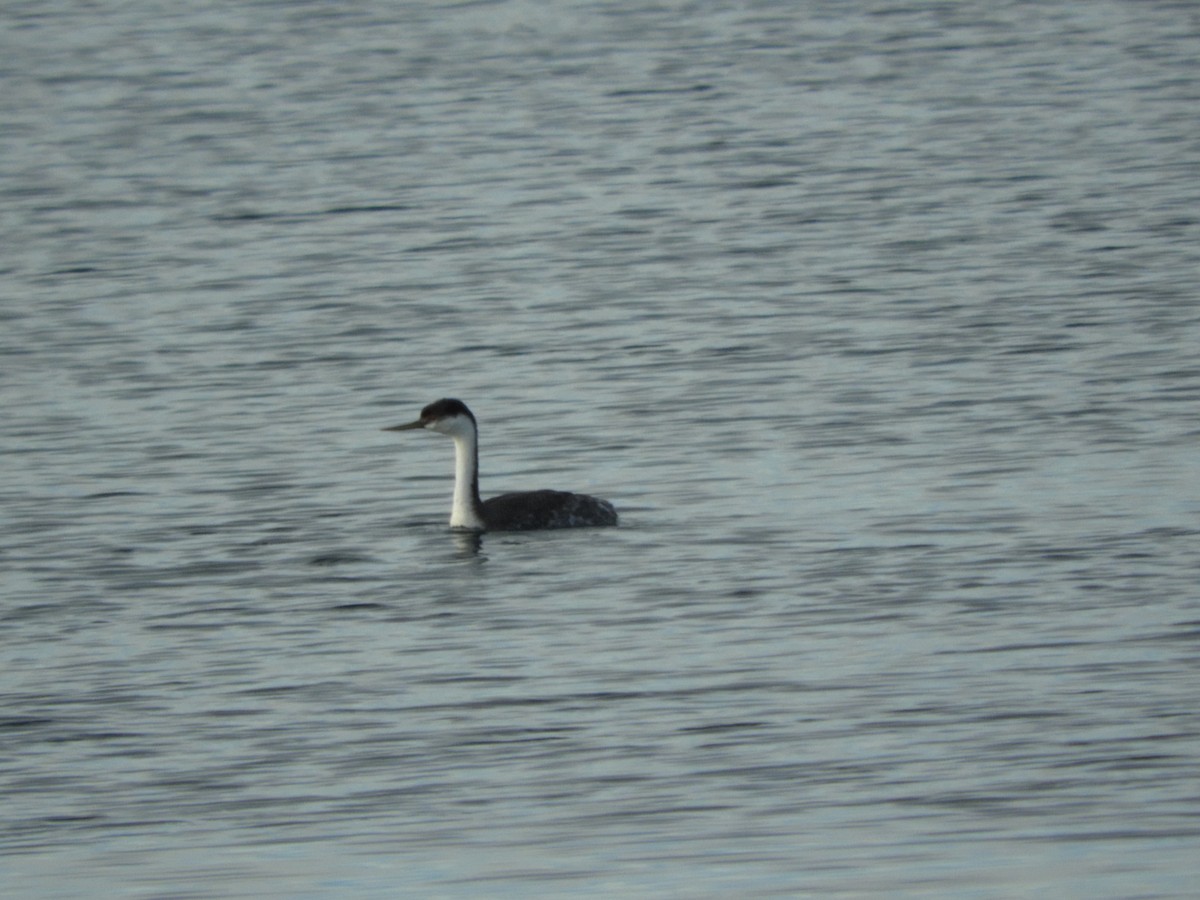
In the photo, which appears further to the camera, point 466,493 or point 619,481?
point 619,481

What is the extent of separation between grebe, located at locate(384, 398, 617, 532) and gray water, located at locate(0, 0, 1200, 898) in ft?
0.43

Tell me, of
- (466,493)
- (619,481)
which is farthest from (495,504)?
(619,481)

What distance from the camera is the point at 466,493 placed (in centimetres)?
1653

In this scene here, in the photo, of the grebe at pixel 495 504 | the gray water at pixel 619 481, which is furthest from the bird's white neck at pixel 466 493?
the gray water at pixel 619 481

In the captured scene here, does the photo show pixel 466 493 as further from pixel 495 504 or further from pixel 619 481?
pixel 619 481

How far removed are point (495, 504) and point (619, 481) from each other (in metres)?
1.49

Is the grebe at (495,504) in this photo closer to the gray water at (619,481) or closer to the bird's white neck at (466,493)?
the bird's white neck at (466,493)

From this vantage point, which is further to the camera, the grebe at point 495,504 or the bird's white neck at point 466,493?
the bird's white neck at point 466,493

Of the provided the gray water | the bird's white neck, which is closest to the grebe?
the bird's white neck

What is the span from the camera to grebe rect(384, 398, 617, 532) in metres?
16.1

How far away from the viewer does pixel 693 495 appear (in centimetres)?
1711

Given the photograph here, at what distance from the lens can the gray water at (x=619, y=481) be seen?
10.4 metres

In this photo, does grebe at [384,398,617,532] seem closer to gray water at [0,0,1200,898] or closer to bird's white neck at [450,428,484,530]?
bird's white neck at [450,428,484,530]

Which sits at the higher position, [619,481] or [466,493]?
[466,493]
